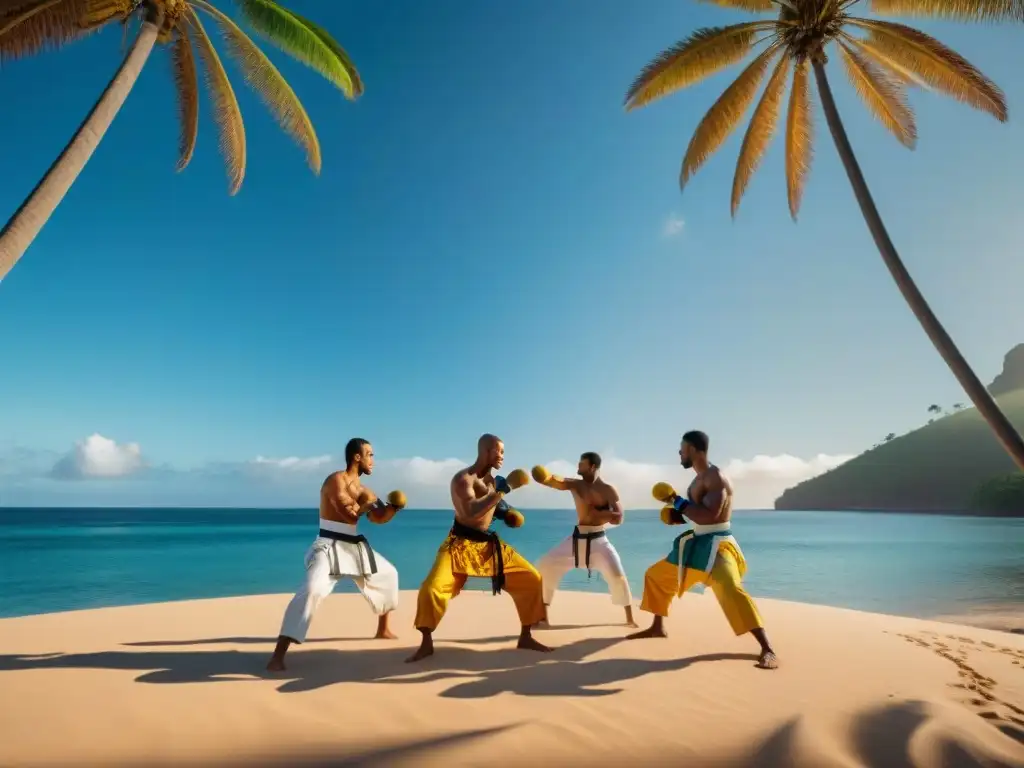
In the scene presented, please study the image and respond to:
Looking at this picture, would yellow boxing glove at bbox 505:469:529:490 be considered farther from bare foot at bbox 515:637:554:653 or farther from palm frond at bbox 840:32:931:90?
palm frond at bbox 840:32:931:90

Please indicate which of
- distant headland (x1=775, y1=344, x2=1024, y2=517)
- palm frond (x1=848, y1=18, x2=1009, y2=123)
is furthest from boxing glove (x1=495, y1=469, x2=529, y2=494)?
distant headland (x1=775, y1=344, x2=1024, y2=517)

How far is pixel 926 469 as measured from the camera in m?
102

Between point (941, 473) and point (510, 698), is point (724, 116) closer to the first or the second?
point (510, 698)

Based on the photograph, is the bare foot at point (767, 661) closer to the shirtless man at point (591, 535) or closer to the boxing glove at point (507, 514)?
the shirtless man at point (591, 535)

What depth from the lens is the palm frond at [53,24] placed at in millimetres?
6402

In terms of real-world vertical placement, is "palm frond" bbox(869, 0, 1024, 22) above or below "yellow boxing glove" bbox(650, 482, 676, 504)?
above

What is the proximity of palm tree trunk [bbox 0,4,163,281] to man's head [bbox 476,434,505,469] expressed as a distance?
4.57 meters

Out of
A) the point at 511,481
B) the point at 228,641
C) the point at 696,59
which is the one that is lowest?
the point at 228,641

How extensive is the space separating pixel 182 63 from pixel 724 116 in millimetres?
8533

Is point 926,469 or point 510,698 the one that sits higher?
point 926,469

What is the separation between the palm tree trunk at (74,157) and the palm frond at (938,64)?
9217 millimetres

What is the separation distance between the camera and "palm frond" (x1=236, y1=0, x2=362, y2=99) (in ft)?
26.7

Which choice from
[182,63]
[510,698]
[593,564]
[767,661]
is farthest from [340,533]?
[182,63]

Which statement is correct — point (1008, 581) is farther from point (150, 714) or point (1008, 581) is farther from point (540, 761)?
point (150, 714)
